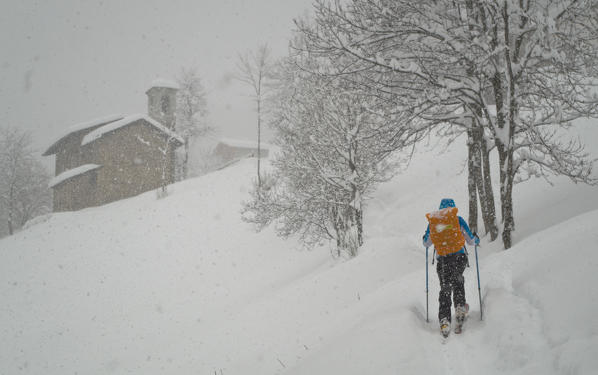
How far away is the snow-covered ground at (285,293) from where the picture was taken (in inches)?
148

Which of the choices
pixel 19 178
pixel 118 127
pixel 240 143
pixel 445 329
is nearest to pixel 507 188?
pixel 445 329

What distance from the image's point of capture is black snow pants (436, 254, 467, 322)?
4.55 metres

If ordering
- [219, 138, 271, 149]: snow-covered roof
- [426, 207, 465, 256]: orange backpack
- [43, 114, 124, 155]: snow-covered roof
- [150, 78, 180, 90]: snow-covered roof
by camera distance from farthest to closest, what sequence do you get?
[219, 138, 271, 149]: snow-covered roof → [150, 78, 180, 90]: snow-covered roof → [43, 114, 124, 155]: snow-covered roof → [426, 207, 465, 256]: orange backpack

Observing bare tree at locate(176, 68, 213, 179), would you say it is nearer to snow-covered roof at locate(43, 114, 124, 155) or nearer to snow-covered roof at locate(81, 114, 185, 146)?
snow-covered roof at locate(81, 114, 185, 146)

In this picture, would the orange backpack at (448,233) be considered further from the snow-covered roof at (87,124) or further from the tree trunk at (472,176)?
the snow-covered roof at (87,124)

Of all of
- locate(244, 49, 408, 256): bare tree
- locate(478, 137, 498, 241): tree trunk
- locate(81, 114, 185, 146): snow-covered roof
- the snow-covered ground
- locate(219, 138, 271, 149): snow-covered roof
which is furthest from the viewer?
locate(219, 138, 271, 149): snow-covered roof

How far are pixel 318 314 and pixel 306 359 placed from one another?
2.00 m

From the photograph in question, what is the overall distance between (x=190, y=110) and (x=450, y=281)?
35.7 metres

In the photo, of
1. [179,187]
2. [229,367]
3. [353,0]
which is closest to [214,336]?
[229,367]

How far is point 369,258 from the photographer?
7.91 metres

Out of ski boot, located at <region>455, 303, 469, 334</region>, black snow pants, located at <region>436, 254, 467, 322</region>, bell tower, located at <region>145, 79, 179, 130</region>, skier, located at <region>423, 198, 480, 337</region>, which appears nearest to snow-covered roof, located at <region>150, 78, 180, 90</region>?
bell tower, located at <region>145, 79, 179, 130</region>

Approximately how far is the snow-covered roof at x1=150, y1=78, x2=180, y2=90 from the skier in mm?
34691

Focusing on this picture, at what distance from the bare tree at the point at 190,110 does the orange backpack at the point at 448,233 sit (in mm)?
33851

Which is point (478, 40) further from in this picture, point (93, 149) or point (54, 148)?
point (54, 148)
